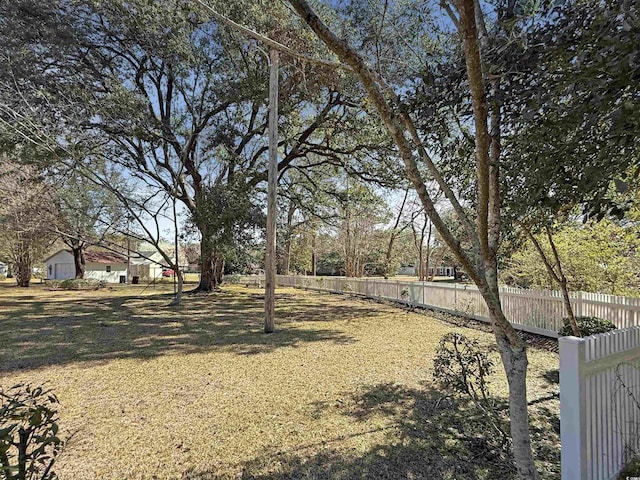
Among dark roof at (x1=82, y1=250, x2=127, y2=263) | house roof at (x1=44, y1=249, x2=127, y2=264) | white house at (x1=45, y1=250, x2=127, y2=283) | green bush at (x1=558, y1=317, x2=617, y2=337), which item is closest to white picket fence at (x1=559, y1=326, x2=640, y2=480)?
green bush at (x1=558, y1=317, x2=617, y2=337)

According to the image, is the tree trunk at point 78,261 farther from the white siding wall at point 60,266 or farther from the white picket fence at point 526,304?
the white picket fence at point 526,304

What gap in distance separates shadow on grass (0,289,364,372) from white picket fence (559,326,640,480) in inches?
182

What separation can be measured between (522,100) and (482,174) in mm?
432

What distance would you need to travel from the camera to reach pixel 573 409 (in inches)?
78.3

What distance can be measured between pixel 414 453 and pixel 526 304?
18.5ft

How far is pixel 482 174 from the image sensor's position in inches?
75.0

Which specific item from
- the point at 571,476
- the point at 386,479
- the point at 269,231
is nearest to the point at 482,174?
the point at 571,476

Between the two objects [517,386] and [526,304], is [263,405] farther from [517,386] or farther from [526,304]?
[526,304]

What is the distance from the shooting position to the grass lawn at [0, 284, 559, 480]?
2.53m

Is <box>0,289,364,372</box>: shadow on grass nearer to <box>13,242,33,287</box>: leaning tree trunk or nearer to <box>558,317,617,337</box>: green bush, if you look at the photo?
<box>558,317,617,337</box>: green bush

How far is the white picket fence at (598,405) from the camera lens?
199 cm

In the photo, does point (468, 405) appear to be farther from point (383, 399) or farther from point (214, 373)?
point (214, 373)

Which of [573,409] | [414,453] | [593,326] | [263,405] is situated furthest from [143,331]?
[593,326]

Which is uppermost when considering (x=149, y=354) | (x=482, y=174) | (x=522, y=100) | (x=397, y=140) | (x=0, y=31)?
(x=0, y=31)
